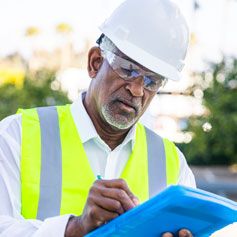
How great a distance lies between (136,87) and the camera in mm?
2512

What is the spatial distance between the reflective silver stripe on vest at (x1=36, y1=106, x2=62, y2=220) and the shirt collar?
0.09 meters

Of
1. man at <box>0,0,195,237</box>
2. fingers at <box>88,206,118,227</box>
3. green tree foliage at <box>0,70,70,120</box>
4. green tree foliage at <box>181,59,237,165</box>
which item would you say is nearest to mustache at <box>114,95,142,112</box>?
man at <box>0,0,195,237</box>

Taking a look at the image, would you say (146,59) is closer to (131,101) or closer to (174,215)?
(131,101)

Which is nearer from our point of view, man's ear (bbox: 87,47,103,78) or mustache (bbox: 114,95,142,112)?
mustache (bbox: 114,95,142,112)

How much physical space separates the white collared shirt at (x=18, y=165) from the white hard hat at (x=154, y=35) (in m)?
0.30

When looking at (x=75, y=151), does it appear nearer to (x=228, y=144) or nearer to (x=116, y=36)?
(x=116, y=36)

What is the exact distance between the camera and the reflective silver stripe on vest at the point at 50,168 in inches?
93.8

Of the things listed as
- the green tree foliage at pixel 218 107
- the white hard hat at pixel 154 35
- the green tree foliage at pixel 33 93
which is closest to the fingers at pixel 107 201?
the white hard hat at pixel 154 35

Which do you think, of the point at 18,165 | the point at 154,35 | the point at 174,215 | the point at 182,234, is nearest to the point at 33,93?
the point at 154,35

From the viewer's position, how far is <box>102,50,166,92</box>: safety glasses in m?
2.53

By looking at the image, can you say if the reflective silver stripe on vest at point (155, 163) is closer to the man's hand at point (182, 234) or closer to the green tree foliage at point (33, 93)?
the man's hand at point (182, 234)

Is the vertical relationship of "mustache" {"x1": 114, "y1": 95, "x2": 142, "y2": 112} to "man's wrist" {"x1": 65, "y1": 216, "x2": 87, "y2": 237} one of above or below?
above

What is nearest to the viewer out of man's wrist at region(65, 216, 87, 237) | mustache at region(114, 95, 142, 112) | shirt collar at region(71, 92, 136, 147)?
man's wrist at region(65, 216, 87, 237)

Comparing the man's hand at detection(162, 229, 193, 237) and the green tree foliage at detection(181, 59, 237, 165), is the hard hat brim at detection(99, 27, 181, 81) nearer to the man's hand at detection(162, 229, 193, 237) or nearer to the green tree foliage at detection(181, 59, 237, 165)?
the man's hand at detection(162, 229, 193, 237)
